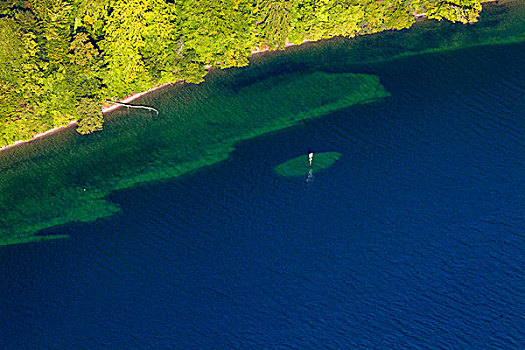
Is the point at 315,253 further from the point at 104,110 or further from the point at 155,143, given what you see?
the point at 104,110

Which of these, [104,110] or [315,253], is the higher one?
[104,110]

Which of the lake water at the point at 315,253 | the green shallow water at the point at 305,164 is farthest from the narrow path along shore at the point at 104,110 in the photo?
the green shallow water at the point at 305,164

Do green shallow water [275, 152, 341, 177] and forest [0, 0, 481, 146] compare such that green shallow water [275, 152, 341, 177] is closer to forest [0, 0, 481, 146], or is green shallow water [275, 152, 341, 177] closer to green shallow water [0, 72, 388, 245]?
green shallow water [0, 72, 388, 245]

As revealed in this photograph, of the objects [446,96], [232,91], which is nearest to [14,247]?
[232,91]

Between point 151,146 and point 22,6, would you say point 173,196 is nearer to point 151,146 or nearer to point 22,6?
point 151,146

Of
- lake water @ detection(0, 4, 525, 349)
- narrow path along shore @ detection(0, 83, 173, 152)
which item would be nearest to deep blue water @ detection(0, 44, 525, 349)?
lake water @ detection(0, 4, 525, 349)

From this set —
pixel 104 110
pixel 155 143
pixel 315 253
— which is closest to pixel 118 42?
pixel 104 110

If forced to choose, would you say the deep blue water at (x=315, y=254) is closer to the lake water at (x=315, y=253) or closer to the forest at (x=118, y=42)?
the lake water at (x=315, y=253)
